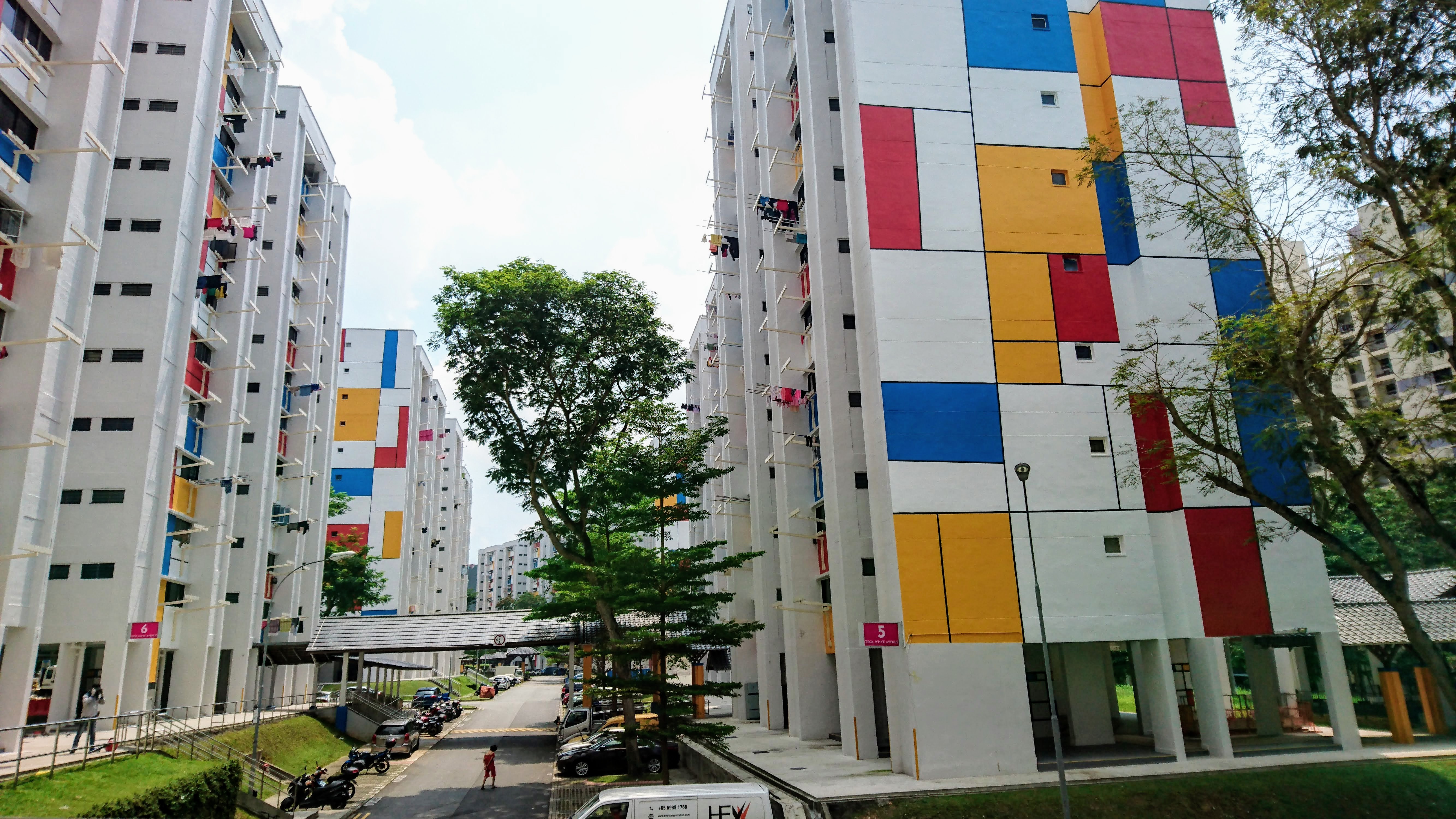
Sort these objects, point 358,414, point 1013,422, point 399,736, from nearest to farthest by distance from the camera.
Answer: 1. point 1013,422
2. point 399,736
3. point 358,414

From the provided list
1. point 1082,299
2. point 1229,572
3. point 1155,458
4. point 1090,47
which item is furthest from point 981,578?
point 1090,47

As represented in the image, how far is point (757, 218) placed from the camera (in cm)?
4216

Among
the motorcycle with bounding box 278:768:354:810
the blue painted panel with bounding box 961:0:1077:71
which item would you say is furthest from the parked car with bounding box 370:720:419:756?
the blue painted panel with bounding box 961:0:1077:71

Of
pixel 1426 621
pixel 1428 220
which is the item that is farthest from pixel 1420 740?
pixel 1428 220

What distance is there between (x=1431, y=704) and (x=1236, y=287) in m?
13.0

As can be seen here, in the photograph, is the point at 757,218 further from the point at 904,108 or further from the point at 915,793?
the point at 915,793

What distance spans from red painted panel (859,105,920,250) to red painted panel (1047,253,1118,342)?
177 inches

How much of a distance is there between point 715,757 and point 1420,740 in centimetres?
1974

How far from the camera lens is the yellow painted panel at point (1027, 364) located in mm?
25375

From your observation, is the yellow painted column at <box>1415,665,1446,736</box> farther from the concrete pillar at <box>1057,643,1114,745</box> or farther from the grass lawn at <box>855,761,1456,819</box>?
the concrete pillar at <box>1057,643,1114,745</box>

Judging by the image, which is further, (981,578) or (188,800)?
(981,578)

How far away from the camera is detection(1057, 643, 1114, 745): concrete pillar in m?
27.7

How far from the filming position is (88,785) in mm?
17781

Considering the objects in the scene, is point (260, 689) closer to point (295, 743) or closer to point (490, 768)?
point (490, 768)
